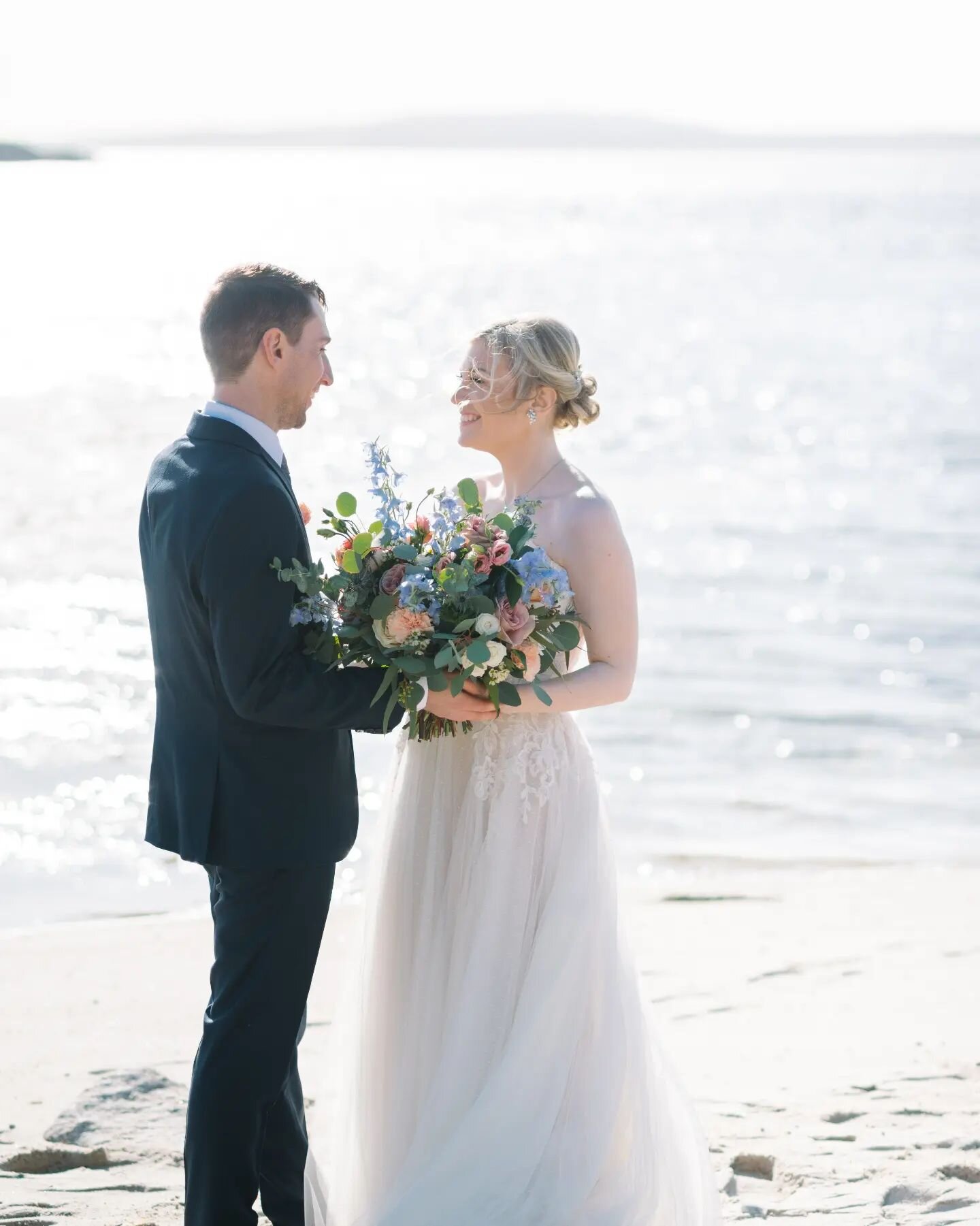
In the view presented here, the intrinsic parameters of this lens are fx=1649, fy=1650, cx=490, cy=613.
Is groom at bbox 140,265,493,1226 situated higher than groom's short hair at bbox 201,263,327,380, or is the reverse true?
groom's short hair at bbox 201,263,327,380

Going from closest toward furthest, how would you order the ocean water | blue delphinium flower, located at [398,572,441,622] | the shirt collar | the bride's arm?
1. blue delphinium flower, located at [398,572,441,622]
2. the shirt collar
3. the bride's arm
4. the ocean water

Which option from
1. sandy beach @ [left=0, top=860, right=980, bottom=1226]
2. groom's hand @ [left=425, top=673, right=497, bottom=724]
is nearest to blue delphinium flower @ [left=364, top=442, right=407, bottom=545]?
groom's hand @ [left=425, top=673, right=497, bottom=724]

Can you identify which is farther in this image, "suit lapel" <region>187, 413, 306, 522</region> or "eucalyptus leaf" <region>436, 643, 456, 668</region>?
"suit lapel" <region>187, 413, 306, 522</region>

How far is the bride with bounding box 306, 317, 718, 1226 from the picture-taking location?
4102 mm

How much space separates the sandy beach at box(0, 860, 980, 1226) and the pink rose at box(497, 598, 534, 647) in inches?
44.7

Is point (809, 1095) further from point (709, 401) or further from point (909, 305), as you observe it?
point (909, 305)

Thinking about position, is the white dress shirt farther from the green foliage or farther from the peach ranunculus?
the green foliage

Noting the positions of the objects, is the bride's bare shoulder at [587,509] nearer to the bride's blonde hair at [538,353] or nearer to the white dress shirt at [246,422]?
the bride's blonde hair at [538,353]

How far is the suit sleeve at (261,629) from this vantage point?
3822 mm

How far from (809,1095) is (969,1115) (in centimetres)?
55

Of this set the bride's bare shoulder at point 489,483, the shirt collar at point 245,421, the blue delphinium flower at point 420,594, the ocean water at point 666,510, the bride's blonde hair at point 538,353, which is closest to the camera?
the blue delphinium flower at point 420,594

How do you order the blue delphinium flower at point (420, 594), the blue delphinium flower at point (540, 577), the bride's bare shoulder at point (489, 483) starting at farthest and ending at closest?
the bride's bare shoulder at point (489, 483), the blue delphinium flower at point (540, 577), the blue delphinium flower at point (420, 594)

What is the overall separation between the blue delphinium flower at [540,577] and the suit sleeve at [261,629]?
46 cm

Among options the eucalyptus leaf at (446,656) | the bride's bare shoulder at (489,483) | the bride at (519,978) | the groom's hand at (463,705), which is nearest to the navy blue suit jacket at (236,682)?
the groom's hand at (463,705)
